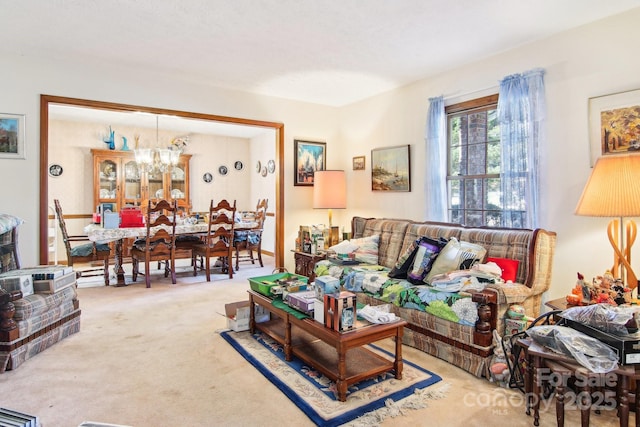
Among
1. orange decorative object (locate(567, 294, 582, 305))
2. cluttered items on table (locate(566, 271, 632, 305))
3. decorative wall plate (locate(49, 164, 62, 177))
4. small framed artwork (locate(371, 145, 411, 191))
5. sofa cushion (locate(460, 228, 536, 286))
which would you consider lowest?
orange decorative object (locate(567, 294, 582, 305))

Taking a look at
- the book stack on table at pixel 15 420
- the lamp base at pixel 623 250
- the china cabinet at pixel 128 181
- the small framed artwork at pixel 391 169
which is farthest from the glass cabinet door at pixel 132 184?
the lamp base at pixel 623 250

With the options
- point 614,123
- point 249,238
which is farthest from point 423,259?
point 249,238

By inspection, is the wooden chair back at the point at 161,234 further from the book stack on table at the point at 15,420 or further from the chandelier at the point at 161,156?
the book stack on table at the point at 15,420

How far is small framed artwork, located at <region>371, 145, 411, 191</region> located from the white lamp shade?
0.49 metres

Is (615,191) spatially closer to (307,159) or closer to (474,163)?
(474,163)

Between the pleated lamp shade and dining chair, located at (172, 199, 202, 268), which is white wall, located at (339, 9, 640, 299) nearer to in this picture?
the pleated lamp shade

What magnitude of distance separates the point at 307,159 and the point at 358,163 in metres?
0.77

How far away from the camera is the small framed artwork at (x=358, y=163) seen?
5388 millimetres

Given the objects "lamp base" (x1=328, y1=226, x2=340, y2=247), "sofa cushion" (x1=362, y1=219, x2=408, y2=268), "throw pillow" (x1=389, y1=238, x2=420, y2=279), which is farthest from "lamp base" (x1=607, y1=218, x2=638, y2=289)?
"lamp base" (x1=328, y1=226, x2=340, y2=247)

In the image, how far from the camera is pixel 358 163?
215 inches

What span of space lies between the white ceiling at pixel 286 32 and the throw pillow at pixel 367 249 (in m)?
1.91

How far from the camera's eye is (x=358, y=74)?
4.32 meters

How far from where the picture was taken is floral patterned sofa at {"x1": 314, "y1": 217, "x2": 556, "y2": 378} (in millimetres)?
2430

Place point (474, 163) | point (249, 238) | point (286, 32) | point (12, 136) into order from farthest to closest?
point (249, 238)
point (474, 163)
point (12, 136)
point (286, 32)
